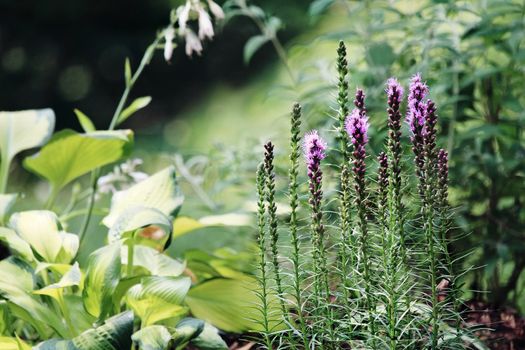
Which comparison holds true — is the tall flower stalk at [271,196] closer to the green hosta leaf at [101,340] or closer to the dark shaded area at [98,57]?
the green hosta leaf at [101,340]

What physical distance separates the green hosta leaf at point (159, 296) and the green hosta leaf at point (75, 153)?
627 mm

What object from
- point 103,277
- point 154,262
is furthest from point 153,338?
point 154,262

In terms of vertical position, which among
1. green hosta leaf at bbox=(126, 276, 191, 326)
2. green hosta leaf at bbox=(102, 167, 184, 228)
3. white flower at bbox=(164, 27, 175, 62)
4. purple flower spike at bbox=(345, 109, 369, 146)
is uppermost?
white flower at bbox=(164, 27, 175, 62)

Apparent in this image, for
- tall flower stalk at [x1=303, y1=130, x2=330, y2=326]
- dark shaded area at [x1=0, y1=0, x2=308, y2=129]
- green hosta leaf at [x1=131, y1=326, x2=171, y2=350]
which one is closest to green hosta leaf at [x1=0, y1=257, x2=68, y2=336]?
green hosta leaf at [x1=131, y1=326, x2=171, y2=350]

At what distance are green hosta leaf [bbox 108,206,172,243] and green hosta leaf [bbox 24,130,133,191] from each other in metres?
0.33

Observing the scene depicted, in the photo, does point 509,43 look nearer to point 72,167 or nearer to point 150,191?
point 150,191

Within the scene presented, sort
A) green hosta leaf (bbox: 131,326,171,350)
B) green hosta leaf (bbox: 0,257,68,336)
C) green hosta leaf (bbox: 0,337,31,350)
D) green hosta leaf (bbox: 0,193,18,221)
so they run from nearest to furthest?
green hosta leaf (bbox: 131,326,171,350), green hosta leaf (bbox: 0,337,31,350), green hosta leaf (bbox: 0,257,68,336), green hosta leaf (bbox: 0,193,18,221)

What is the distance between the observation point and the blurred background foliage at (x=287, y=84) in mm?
3410

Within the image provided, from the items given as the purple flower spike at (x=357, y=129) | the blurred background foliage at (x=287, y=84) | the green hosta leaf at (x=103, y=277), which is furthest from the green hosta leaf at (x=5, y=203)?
the purple flower spike at (x=357, y=129)

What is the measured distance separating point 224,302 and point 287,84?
353 centimetres

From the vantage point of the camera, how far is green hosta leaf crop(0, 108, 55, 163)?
3.35 m

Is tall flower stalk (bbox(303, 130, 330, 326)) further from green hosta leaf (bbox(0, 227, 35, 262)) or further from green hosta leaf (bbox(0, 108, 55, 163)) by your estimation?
green hosta leaf (bbox(0, 108, 55, 163))

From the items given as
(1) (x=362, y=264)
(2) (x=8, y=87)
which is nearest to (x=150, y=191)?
(1) (x=362, y=264)

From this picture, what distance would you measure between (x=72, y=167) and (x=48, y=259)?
492mm
